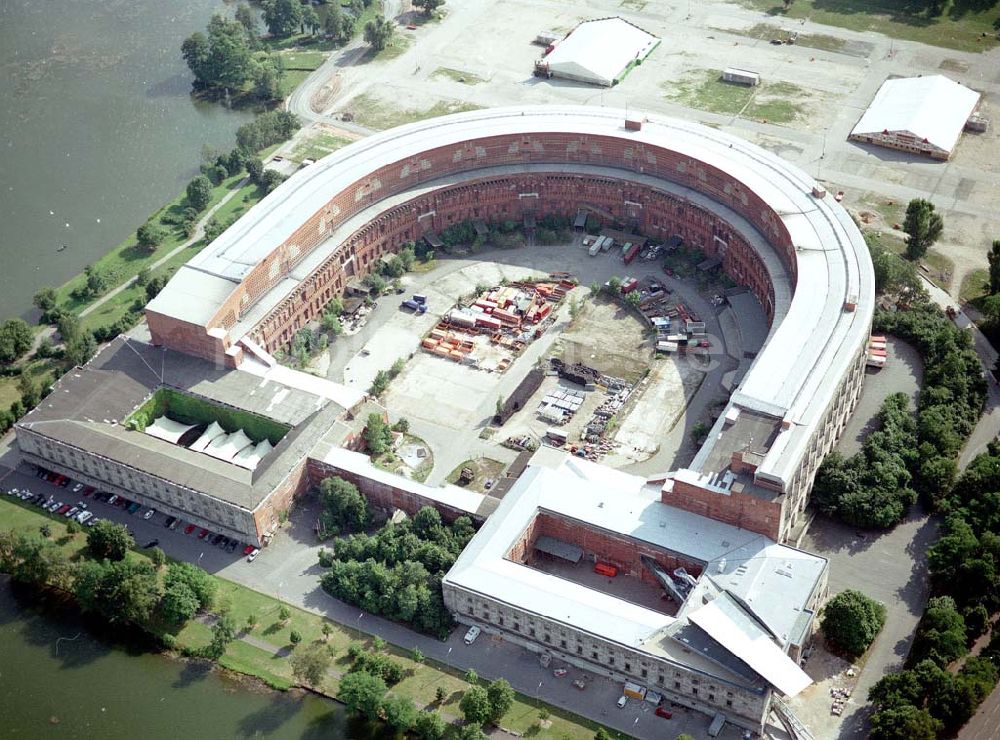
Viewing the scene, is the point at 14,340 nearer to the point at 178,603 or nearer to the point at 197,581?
the point at 197,581

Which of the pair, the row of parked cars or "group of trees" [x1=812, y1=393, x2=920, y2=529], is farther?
the row of parked cars

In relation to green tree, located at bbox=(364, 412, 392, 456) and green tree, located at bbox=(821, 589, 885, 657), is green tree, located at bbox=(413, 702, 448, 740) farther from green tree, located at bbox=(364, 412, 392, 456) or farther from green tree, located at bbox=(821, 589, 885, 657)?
green tree, located at bbox=(821, 589, 885, 657)

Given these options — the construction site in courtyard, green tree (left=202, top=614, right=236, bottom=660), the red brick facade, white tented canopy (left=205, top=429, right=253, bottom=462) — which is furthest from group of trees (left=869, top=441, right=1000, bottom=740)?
white tented canopy (left=205, top=429, right=253, bottom=462)

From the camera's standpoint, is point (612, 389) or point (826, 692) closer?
point (826, 692)

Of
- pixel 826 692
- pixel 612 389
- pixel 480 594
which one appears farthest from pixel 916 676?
pixel 612 389

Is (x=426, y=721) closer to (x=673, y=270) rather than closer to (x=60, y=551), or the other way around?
(x=60, y=551)
